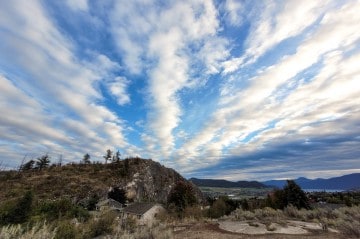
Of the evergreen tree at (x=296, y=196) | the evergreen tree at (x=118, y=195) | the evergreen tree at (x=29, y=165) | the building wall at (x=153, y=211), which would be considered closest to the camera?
the evergreen tree at (x=296, y=196)

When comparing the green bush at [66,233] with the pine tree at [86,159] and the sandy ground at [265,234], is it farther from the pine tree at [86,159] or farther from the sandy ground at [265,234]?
the pine tree at [86,159]

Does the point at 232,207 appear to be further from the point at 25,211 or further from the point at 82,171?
the point at 82,171

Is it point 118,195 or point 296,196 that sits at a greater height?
point 118,195

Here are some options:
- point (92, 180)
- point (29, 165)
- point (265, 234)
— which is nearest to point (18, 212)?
point (265, 234)

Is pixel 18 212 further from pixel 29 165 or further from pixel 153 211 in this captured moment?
pixel 29 165

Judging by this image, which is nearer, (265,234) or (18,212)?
(265,234)

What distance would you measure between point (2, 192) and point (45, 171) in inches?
834

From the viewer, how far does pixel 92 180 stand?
65.5 metres

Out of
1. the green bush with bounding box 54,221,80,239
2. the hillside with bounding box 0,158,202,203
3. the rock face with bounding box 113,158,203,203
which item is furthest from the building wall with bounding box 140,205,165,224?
the green bush with bounding box 54,221,80,239

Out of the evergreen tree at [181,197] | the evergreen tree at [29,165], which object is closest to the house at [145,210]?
the evergreen tree at [181,197]

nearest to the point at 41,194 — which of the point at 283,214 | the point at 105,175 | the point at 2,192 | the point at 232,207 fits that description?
the point at 2,192

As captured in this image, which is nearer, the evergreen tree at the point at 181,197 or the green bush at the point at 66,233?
the green bush at the point at 66,233

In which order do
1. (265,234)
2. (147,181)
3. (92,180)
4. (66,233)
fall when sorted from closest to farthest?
(66,233)
(265,234)
(92,180)
(147,181)

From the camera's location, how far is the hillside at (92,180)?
54534 millimetres
